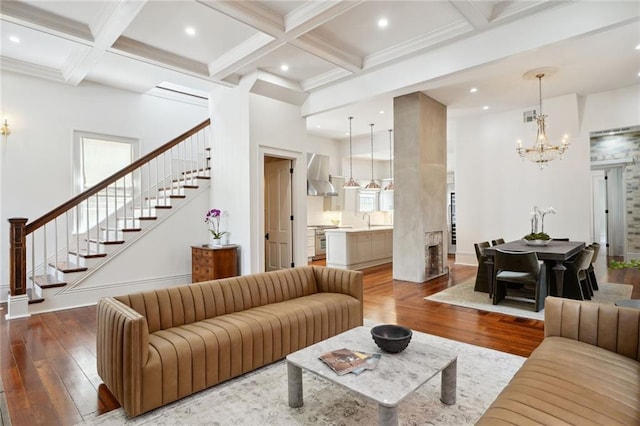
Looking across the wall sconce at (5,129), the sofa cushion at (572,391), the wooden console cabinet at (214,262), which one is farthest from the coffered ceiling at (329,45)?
the sofa cushion at (572,391)

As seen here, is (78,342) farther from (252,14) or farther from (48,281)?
(252,14)

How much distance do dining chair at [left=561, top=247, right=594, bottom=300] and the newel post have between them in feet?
22.9

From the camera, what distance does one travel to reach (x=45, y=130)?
560cm

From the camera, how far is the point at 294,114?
20.6 ft

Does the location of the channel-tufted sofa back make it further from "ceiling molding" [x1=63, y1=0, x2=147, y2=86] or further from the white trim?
the white trim

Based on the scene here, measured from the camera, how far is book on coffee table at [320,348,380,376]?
6.48 ft

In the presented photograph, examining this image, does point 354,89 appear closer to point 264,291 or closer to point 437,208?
point 437,208

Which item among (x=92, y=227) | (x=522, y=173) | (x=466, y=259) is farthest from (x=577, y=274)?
(x=92, y=227)

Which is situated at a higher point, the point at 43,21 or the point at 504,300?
the point at 43,21

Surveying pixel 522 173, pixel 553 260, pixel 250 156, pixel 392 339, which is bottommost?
pixel 392 339

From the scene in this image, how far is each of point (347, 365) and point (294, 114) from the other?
5.10m

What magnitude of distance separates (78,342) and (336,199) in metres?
7.40

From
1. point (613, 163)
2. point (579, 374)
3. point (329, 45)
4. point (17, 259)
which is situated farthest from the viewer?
point (613, 163)

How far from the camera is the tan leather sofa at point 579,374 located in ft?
4.70
